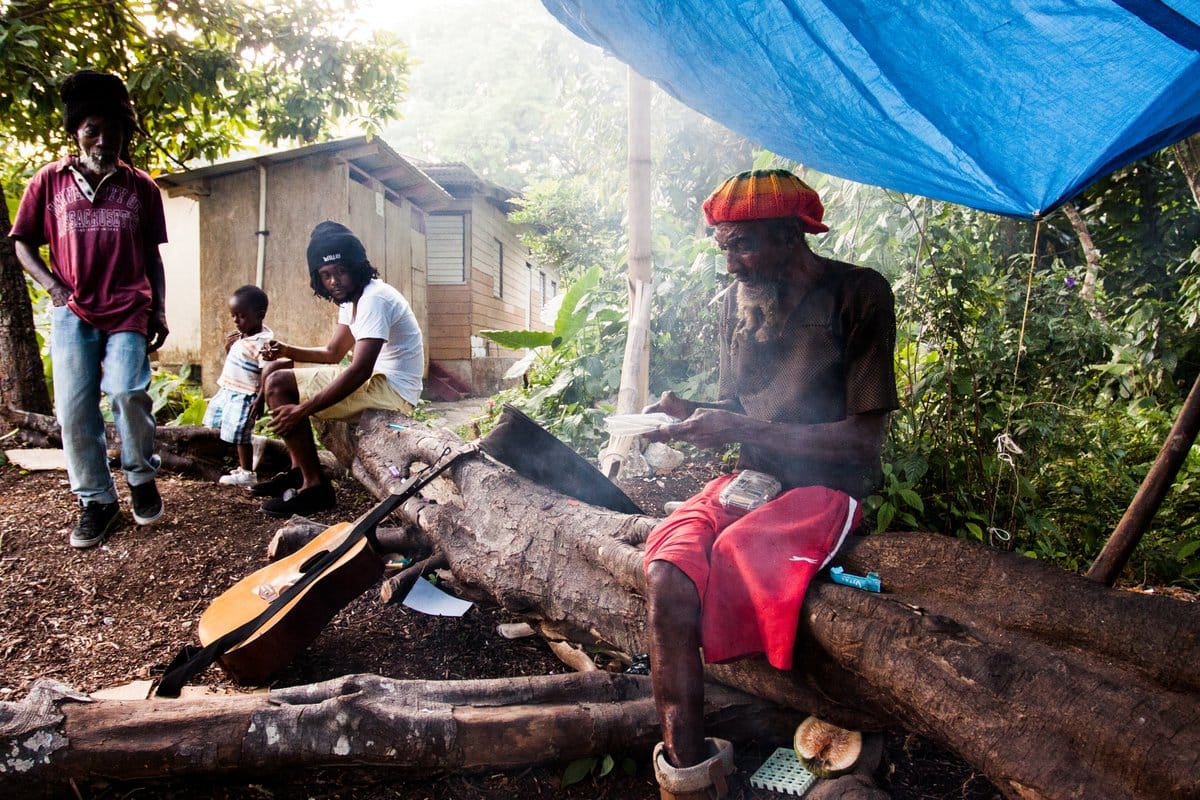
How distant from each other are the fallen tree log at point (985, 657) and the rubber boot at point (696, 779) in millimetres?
365

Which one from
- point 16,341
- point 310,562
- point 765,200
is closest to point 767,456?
point 765,200

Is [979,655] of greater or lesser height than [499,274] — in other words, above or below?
below

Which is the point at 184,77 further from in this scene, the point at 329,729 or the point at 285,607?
the point at 329,729

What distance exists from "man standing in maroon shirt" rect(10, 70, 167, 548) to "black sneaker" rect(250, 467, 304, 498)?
80 cm

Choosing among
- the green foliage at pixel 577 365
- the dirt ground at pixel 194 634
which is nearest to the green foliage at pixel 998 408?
the dirt ground at pixel 194 634

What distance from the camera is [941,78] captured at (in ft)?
6.61

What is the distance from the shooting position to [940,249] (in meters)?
3.27

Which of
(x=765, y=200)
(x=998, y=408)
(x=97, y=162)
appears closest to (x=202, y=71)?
(x=97, y=162)

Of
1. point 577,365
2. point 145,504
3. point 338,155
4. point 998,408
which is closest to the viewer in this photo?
point 998,408

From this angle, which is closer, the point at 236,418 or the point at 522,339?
the point at 236,418

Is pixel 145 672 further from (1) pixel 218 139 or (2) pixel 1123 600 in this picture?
(1) pixel 218 139

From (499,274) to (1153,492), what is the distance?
558 inches

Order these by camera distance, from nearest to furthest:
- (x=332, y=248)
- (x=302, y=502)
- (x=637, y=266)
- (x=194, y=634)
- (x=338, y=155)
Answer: (x=194, y=634) < (x=332, y=248) < (x=302, y=502) < (x=637, y=266) < (x=338, y=155)

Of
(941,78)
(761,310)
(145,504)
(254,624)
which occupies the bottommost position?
(254,624)
